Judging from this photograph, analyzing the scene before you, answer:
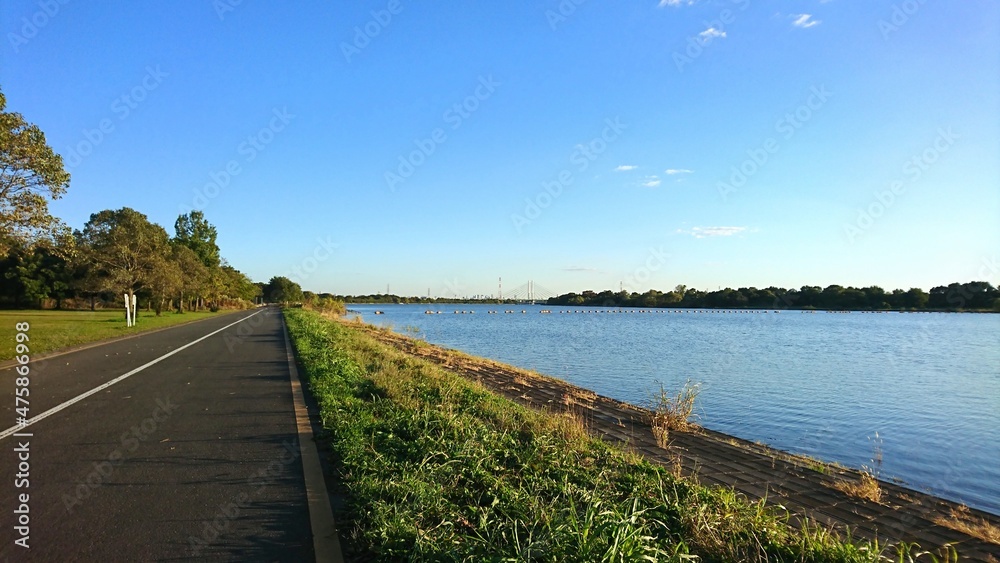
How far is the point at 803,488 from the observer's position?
7.29 m

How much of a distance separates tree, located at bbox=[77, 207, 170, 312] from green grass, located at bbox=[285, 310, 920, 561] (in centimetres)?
4315

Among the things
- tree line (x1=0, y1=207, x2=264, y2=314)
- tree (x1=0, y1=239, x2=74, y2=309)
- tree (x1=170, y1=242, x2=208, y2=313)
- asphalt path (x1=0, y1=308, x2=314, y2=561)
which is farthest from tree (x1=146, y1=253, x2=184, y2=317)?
asphalt path (x1=0, y1=308, x2=314, y2=561)

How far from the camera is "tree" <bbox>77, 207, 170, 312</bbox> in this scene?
43.0 meters

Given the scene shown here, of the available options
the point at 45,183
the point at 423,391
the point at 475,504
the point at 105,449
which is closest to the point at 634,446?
the point at 423,391

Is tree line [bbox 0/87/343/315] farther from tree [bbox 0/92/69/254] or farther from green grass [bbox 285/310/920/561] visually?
green grass [bbox 285/310/920/561]

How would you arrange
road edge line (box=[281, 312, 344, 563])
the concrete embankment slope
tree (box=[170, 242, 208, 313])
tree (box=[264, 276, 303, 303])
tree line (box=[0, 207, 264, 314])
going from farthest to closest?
tree (box=[264, 276, 303, 303])
tree (box=[170, 242, 208, 313])
tree line (box=[0, 207, 264, 314])
the concrete embankment slope
road edge line (box=[281, 312, 344, 563])

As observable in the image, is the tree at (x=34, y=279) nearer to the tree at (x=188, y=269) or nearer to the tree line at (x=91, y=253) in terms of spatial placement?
the tree line at (x=91, y=253)

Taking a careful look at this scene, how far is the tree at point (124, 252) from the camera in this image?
4303 centimetres

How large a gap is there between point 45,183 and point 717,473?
20.2 metres

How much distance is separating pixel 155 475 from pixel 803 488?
7621mm

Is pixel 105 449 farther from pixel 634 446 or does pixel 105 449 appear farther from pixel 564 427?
pixel 634 446

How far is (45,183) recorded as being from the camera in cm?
1747

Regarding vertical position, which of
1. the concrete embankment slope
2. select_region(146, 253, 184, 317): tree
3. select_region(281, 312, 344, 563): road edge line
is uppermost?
select_region(146, 253, 184, 317): tree

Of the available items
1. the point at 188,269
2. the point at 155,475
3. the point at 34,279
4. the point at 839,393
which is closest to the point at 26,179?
the point at 155,475
